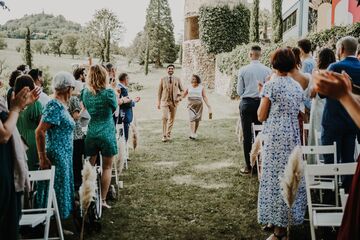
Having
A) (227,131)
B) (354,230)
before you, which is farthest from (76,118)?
(227,131)

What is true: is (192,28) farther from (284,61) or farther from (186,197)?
(284,61)

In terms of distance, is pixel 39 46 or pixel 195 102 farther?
pixel 39 46

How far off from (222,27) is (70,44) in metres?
32.3

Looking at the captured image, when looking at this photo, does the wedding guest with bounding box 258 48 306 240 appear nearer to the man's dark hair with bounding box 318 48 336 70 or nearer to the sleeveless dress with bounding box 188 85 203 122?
the man's dark hair with bounding box 318 48 336 70

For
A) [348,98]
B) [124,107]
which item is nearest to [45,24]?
[124,107]

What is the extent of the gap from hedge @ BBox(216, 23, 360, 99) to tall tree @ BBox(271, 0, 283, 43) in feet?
2.18

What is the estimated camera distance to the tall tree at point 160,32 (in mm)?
53688

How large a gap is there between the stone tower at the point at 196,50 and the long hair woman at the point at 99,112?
77.5 feet

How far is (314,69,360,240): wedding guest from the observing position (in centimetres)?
193

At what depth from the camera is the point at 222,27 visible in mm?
27859

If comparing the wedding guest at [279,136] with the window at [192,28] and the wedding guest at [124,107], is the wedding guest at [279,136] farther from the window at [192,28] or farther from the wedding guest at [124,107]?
the window at [192,28]

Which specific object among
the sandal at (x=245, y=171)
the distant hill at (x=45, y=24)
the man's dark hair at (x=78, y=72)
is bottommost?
the sandal at (x=245, y=171)

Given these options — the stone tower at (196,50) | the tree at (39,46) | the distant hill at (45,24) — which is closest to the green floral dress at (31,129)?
the stone tower at (196,50)

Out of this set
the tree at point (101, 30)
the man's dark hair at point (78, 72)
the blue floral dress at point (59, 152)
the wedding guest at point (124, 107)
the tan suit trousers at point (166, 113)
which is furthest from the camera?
the tree at point (101, 30)
